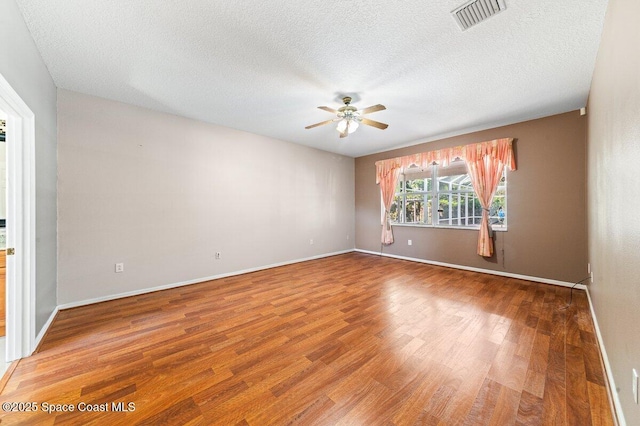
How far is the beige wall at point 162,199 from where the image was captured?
291 cm

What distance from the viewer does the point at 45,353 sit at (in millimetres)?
1965

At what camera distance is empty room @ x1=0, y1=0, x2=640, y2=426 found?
1480 mm

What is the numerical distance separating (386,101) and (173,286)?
4.07 metres

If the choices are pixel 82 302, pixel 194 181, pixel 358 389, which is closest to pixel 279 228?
pixel 194 181

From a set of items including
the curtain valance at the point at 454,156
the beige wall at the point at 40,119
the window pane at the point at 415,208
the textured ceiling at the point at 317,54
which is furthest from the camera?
the window pane at the point at 415,208

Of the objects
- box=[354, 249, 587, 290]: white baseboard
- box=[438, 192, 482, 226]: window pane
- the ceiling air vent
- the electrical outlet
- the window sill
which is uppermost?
the ceiling air vent

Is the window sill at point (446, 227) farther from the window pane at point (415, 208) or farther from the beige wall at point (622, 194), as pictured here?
the beige wall at point (622, 194)

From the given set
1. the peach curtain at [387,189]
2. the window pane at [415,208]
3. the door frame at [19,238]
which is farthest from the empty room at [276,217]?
the peach curtain at [387,189]

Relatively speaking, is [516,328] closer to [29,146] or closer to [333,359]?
[333,359]

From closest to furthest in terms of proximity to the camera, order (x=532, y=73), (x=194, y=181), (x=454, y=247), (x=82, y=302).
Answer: (x=532, y=73), (x=82, y=302), (x=194, y=181), (x=454, y=247)

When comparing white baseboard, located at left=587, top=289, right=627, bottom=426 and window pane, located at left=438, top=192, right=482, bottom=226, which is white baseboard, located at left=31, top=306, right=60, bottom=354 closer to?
white baseboard, located at left=587, top=289, right=627, bottom=426

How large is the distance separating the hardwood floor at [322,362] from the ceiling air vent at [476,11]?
8.60ft

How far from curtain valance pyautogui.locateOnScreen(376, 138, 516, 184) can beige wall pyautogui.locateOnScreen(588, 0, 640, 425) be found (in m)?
2.23

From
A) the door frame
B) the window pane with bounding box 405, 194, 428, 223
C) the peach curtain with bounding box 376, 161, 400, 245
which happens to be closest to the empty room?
the door frame
